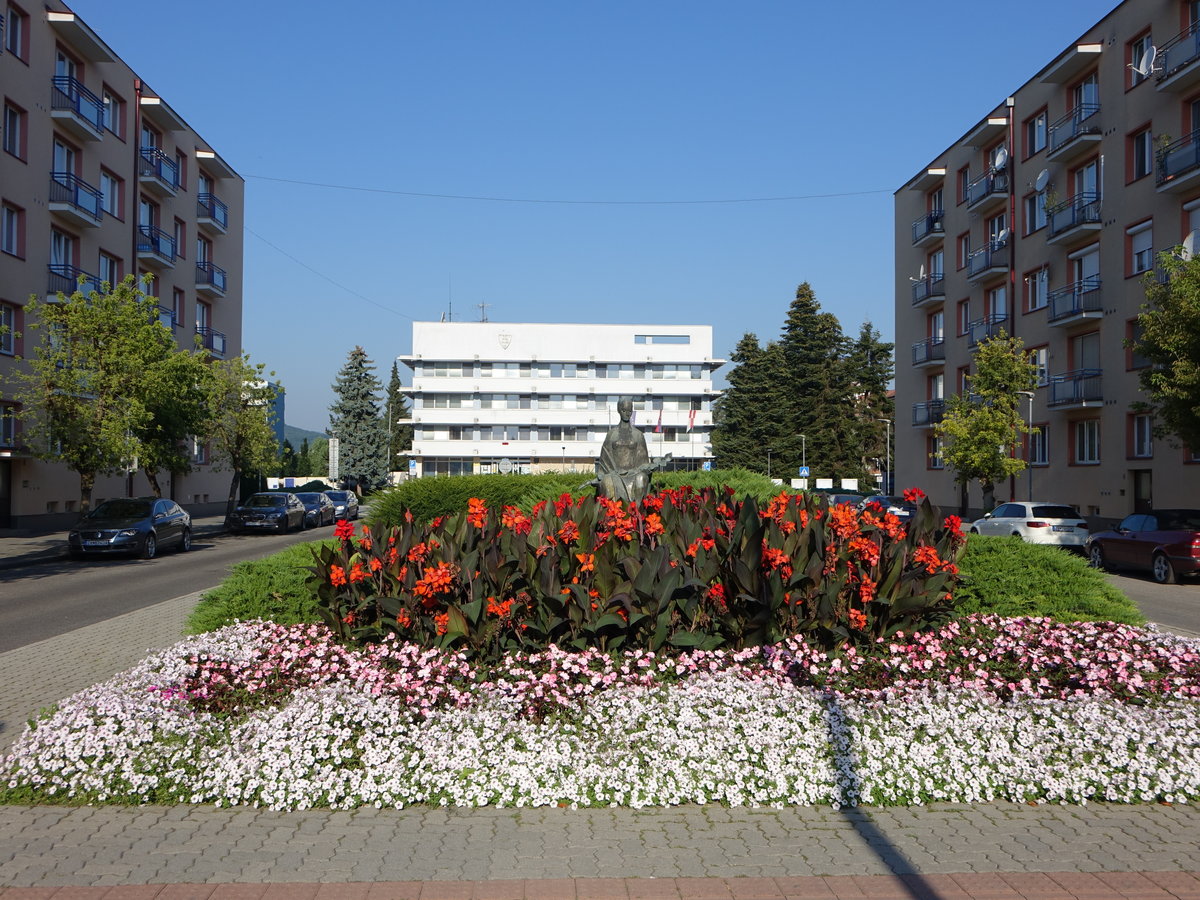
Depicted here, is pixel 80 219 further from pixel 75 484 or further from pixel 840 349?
pixel 840 349

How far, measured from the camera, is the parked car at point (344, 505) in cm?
4871

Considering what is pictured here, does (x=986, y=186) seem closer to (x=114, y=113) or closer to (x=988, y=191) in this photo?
(x=988, y=191)

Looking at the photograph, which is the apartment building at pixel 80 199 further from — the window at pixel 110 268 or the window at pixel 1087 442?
the window at pixel 1087 442

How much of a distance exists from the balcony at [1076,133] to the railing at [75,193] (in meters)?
33.8

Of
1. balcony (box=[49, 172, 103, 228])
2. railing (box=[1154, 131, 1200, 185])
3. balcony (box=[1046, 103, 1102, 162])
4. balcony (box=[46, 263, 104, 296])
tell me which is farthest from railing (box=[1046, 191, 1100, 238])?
balcony (box=[49, 172, 103, 228])

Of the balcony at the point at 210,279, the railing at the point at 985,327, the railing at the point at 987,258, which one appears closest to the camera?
the railing at the point at 987,258

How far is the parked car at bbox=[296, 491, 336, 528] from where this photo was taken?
143ft

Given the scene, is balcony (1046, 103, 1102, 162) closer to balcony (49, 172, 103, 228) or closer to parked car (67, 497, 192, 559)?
parked car (67, 497, 192, 559)

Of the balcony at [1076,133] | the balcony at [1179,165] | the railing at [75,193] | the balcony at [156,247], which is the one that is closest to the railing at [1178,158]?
the balcony at [1179,165]

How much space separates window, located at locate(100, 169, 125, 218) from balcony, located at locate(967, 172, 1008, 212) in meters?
34.6

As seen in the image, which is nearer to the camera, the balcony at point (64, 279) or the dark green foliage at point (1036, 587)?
the dark green foliage at point (1036, 587)

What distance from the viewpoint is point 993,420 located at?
121 ft

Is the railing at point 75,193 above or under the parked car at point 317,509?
above

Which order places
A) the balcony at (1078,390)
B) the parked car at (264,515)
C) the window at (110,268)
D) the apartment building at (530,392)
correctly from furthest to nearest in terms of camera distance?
1. the apartment building at (530,392)
2. the window at (110,268)
3. the parked car at (264,515)
4. the balcony at (1078,390)
